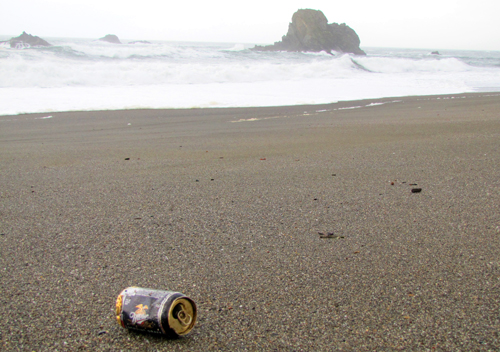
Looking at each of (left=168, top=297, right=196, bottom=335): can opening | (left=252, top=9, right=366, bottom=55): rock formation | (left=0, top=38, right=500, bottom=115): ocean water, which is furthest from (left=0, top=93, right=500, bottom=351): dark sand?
(left=252, top=9, right=366, bottom=55): rock formation

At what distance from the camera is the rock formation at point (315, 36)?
2512 inches

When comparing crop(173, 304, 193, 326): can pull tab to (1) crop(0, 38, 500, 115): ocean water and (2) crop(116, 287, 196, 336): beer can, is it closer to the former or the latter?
(2) crop(116, 287, 196, 336): beer can

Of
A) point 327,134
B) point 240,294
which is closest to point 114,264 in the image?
point 240,294

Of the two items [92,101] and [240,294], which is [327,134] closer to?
[240,294]

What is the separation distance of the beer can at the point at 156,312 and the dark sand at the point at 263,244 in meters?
0.08

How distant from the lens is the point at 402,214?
9.34 ft

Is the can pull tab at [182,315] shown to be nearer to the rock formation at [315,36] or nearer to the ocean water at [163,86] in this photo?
the ocean water at [163,86]

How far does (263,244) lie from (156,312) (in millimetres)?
1012

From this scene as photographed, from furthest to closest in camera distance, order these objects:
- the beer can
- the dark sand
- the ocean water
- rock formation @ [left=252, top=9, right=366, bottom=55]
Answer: rock formation @ [left=252, top=9, right=366, bottom=55] → the ocean water → the dark sand → the beer can

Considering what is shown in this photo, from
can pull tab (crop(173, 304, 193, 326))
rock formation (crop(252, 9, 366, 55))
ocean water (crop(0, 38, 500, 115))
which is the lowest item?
can pull tab (crop(173, 304, 193, 326))

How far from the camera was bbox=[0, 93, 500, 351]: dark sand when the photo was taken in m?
1.64

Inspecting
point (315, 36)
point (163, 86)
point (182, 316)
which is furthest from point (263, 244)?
point (315, 36)

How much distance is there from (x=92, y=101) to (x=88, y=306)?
33.1 feet

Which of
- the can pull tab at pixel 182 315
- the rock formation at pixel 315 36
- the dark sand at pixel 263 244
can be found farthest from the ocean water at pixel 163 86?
the rock formation at pixel 315 36
